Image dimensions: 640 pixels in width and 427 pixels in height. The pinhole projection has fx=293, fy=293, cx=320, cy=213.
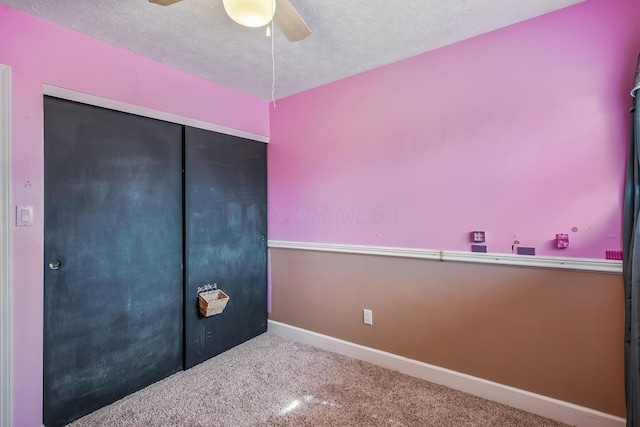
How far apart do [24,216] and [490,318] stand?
9.40ft

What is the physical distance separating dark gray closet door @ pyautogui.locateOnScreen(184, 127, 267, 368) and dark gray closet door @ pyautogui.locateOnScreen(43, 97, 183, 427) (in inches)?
4.1

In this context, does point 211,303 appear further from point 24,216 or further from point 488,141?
point 488,141

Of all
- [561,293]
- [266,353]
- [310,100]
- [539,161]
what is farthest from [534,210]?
[266,353]

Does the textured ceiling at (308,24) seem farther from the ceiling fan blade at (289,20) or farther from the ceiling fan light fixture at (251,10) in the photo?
the ceiling fan light fixture at (251,10)

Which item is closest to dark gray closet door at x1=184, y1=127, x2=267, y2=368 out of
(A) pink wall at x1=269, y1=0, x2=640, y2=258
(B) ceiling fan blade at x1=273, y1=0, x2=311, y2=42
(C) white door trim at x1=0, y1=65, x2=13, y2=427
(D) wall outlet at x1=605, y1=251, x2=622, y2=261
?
(A) pink wall at x1=269, y1=0, x2=640, y2=258

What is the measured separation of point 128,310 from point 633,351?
2.95m

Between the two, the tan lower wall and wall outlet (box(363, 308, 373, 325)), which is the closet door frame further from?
wall outlet (box(363, 308, 373, 325))

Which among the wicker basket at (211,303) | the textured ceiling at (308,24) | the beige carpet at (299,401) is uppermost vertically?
the textured ceiling at (308,24)

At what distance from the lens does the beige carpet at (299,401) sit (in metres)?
1.76

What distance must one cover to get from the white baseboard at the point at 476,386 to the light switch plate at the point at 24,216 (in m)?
2.17

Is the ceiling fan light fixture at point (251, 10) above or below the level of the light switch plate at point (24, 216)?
above

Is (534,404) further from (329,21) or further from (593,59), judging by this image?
(329,21)

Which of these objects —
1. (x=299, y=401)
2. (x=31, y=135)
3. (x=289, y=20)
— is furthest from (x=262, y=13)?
(x=299, y=401)

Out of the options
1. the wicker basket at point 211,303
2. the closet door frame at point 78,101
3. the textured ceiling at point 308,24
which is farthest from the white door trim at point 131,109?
the wicker basket at point 211,303
